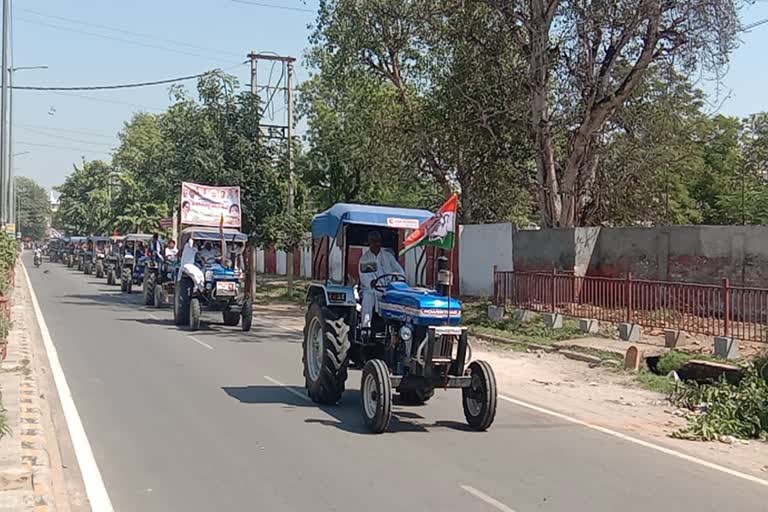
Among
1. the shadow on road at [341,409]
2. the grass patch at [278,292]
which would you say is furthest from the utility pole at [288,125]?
the shadow on road at [341,409]

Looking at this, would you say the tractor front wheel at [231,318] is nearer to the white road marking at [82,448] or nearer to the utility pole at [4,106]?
the white road marking at [82,448]

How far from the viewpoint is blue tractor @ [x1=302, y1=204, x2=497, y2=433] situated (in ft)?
31.0

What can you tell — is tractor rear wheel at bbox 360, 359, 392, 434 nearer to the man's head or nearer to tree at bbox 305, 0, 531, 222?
the man's head

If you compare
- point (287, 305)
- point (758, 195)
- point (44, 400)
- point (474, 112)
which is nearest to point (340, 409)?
point (44, 400)

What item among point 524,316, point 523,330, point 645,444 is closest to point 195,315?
point 523,330

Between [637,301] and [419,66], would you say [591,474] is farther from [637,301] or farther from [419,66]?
[419,66]

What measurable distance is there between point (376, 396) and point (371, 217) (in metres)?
2.67

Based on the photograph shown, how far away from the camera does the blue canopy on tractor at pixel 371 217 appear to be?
35.4 ft

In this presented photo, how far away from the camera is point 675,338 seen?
52.6 feet

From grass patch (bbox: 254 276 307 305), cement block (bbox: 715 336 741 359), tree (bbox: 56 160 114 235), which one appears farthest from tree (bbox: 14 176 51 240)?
cement block (bbox: 715 336 741 359)

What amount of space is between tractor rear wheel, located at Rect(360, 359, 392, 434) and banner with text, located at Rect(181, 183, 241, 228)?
18.3 meters

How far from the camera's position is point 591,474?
7902mm

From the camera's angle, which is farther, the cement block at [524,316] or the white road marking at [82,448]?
the cement block at [524,316]

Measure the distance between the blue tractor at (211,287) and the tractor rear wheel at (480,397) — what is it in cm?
1139
